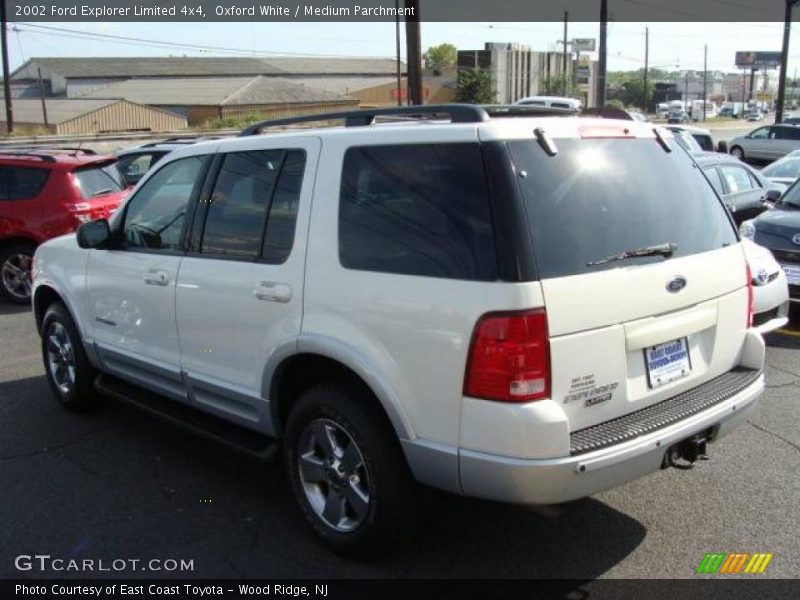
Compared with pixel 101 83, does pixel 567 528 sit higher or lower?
lower

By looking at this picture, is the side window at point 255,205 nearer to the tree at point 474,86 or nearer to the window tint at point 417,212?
the window tint at point 417,212

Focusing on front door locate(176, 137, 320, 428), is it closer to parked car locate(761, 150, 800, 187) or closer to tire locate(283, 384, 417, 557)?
tire locate(283, 384, 417, 557)

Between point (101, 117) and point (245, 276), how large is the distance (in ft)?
209

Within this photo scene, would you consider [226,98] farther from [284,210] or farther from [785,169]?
[284,210]

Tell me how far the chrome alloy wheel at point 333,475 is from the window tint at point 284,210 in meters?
0.82

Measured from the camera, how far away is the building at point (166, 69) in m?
94.8

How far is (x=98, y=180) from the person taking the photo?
9.86 meters

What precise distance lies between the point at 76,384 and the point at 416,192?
A: 335 centimetres

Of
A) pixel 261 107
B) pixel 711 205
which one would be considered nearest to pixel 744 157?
pixel 711 205

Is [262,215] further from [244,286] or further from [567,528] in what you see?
[567,528]

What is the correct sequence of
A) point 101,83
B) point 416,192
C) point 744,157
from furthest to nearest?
point 101,83 → point 744,157 → point 416,192

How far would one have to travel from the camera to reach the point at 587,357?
2.93m

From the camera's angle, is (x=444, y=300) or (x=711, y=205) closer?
(x=444, y=300)

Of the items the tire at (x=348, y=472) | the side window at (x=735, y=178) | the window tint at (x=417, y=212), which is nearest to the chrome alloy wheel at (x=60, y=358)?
the tire at (x=348, y=472)
